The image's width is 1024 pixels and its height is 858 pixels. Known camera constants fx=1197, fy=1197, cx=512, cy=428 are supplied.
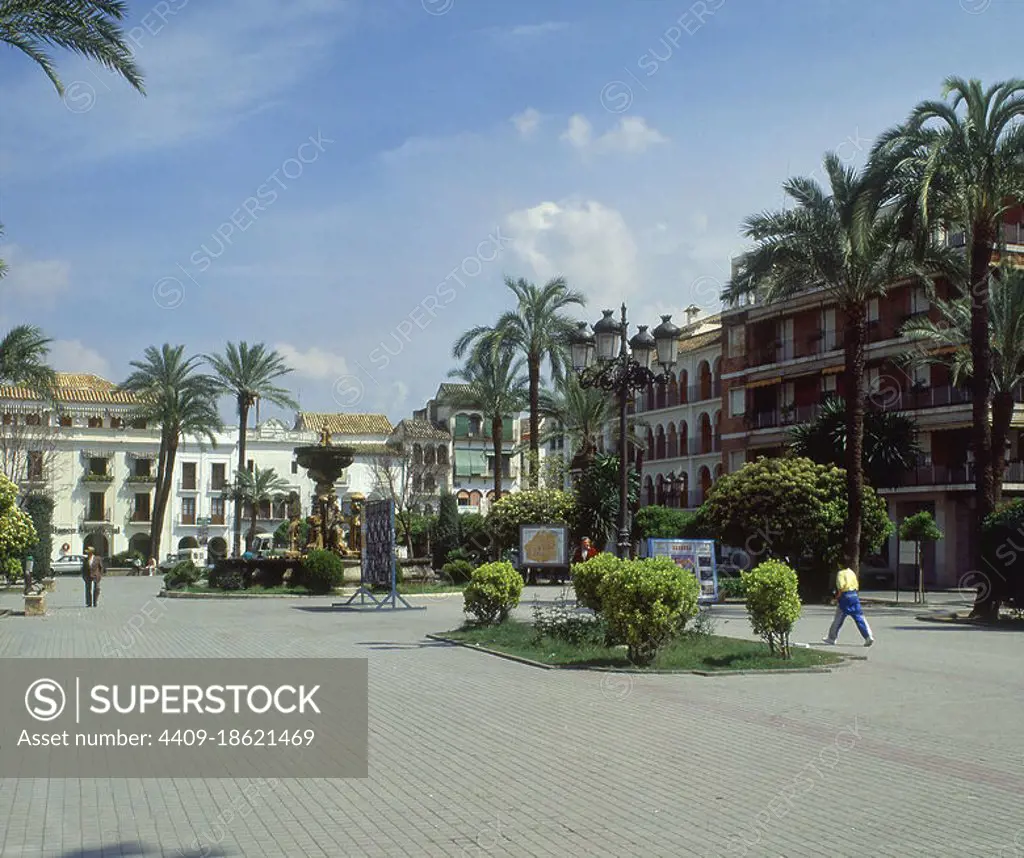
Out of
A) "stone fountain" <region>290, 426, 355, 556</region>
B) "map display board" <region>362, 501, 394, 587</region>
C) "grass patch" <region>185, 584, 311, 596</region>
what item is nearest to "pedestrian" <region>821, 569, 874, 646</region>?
"map display board" <region>362, 501, 394, 587</region>

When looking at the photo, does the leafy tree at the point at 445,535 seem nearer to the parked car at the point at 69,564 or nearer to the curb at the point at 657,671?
the parked car at the point at 69,564

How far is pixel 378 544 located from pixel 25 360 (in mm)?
14389

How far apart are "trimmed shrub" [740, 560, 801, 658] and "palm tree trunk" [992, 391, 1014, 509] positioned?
12.8m

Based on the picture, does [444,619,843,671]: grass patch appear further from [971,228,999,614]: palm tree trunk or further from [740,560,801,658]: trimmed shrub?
[971,228,999,614]: palm tree trunk

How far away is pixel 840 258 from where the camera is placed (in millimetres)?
28578

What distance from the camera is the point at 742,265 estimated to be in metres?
30.4

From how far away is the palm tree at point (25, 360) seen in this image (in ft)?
111

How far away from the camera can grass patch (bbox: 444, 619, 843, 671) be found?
14547 millimetres

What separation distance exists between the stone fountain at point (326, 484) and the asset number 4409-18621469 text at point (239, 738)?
25.5m

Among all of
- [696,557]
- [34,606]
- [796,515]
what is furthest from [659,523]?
[34,606]

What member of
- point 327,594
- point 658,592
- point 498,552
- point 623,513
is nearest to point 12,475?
point 498,552

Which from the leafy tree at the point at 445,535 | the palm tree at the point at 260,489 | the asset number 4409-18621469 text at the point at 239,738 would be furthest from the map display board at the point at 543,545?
the palm tree at the point at 260,489

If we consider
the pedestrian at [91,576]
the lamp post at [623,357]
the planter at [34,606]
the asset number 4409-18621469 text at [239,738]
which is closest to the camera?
the asset number 4409-18621469 text at [239,738]

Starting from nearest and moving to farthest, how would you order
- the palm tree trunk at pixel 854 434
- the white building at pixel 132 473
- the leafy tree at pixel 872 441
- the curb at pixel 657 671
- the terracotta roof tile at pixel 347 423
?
the curb at pixel 657 671
the palm tree trunk at pixel 854 434
the leafy tree at pixel 872 441
the white building at pixel 132 473
the terracotta roof tile at pixel 347 423
